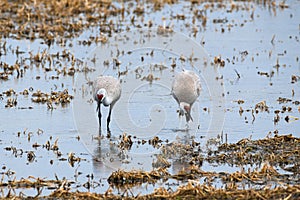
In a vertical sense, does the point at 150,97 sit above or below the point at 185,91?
below

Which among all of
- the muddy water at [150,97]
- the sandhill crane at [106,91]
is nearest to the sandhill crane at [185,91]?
the muddy water at [150,97]

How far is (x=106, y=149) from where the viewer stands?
9.70 m

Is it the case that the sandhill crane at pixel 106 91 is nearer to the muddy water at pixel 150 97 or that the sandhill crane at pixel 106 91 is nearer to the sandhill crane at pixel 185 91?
the muddy water at pixel 150 97

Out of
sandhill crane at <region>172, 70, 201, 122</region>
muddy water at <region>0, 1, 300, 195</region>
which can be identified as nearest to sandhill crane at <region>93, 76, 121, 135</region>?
muddy water at <region>0, 1, 300, 195</region>

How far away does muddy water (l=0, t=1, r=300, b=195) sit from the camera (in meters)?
9.20

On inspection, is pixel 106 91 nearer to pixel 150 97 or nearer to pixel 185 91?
pixel 185 91

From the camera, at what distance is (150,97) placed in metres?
12.6

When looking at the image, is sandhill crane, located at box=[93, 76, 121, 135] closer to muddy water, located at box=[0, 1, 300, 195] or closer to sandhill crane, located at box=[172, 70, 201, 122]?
muddy water, located at box=[0, 1, 300, 195]

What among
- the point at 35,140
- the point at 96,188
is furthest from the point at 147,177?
the point at 35,140

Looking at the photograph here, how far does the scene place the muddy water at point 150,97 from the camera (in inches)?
362

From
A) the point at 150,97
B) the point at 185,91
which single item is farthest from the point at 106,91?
the point at 150,97

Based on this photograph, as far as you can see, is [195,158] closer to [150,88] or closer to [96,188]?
[96,188]

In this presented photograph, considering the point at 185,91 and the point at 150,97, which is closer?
the point at 185,91

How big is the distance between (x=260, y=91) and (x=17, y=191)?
20.8ft
